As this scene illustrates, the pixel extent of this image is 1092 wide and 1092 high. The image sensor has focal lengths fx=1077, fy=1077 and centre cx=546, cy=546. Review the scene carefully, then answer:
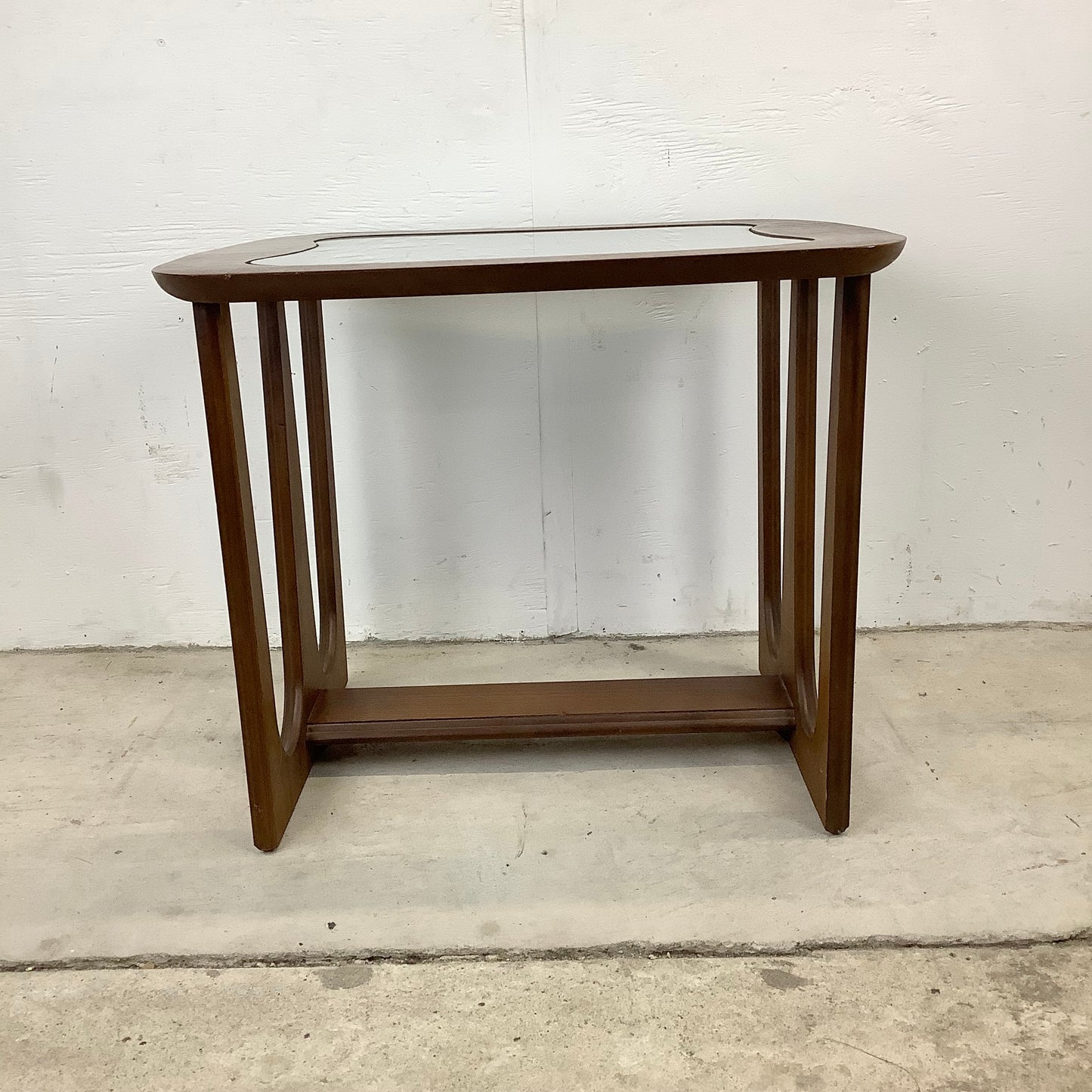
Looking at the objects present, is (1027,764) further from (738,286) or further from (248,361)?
(248,361)

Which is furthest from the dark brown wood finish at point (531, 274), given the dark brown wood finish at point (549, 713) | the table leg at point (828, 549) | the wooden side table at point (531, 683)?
the dark brown wood finish at point (549, 713)

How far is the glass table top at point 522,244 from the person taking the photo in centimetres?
136

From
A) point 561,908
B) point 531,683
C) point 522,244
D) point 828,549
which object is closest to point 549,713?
point 531,683

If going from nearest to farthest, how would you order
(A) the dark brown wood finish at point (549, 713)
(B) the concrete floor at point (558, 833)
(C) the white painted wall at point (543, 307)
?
1. (B) the concrete floor at point (558, 833)
2. (A) the dark brown wood finish at point (549, 713)
3. (C) the white painted wall at point (543, 307)

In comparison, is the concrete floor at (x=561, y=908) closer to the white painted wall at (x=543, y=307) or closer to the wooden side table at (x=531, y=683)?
the wooden side table at (x=531, y=683)

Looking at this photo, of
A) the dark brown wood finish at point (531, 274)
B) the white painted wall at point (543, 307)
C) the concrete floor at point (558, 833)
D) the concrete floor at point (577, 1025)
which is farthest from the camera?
the white painted wall at point (543, 307)

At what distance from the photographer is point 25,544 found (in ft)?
7.23

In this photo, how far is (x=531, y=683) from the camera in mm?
1871

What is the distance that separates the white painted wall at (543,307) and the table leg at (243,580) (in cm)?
67

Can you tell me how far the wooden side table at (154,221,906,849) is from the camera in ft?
4.10

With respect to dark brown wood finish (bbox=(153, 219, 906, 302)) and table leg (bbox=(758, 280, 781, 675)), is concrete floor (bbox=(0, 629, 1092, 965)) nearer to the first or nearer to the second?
table leg (bbox=(758, 280, 781, 675))

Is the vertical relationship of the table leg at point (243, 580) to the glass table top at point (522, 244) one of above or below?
below

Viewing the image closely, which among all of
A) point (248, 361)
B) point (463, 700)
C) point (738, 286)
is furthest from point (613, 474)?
point (248, 361)

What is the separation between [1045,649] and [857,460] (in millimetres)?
962
